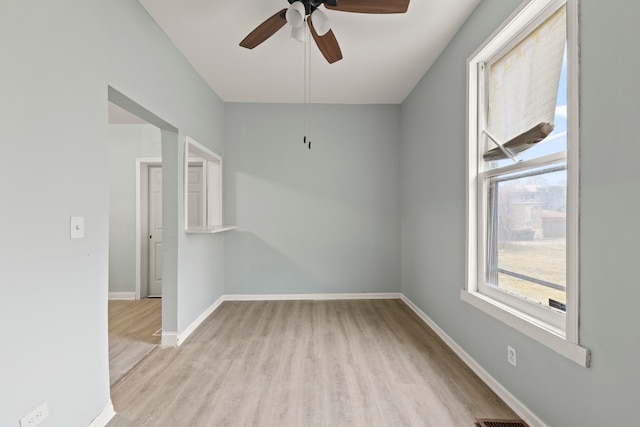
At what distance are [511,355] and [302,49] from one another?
290 centimetres

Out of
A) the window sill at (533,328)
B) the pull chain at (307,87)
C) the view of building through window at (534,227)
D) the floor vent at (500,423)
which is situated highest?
the pull chain at (307,87)

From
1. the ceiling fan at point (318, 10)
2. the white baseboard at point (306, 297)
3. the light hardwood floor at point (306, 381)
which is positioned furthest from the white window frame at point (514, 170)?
the white baseboard at point (306, 297)

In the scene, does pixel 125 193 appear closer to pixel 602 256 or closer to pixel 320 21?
pixel 320 21

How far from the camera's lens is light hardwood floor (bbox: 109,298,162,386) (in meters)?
2.47

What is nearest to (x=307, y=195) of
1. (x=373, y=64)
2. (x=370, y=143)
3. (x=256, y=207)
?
(x=256, y=207)

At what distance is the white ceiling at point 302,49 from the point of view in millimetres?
2266

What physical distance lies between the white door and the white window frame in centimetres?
413

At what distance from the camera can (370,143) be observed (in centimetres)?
428

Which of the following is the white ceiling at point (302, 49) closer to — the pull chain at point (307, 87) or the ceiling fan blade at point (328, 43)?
the pull chain at point (307, 87)

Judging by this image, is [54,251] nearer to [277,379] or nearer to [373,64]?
[277,379]

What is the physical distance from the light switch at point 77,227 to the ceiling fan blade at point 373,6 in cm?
186

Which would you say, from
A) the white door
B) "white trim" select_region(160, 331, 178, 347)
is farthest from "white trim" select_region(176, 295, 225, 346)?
the white door

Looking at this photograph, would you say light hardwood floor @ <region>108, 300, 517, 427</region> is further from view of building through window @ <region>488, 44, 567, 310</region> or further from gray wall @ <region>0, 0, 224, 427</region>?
view of building through window @ <region>488, 44, 567, 310</region>

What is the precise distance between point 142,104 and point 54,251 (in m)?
1.22
